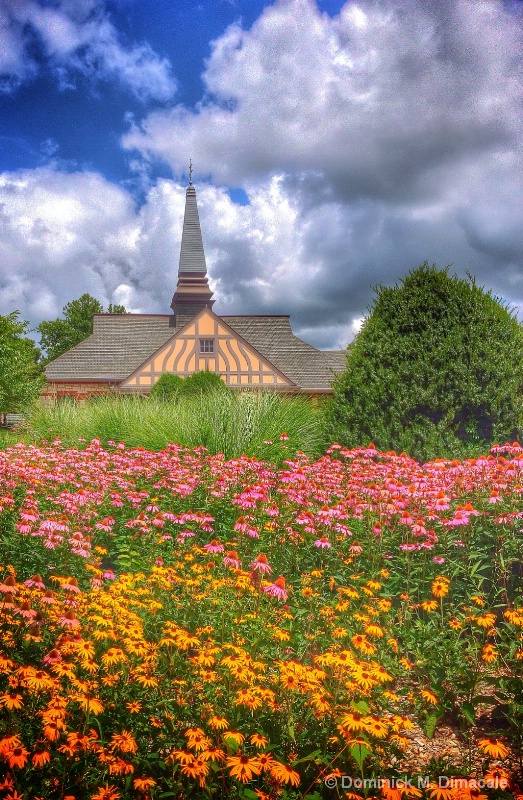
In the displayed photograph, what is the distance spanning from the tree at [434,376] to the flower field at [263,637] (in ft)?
4.29

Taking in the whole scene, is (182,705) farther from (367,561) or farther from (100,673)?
(367,561)

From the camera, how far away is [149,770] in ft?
7.39

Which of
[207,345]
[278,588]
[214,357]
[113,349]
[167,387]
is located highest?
[113,349]

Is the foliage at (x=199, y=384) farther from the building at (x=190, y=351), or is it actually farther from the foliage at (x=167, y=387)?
the building at (x=190, y=351)

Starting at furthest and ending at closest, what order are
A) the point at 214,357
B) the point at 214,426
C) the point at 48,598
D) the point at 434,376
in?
the point at 214,357 < the point at 214,426 < the point at 434,376 < the point at 48,598

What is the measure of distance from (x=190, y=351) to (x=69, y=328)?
21.2 meters

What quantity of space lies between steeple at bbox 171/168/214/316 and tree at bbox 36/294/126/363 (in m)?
8.43

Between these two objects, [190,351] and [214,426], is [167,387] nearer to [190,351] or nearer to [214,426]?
[190,351]

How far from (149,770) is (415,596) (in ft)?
7.33

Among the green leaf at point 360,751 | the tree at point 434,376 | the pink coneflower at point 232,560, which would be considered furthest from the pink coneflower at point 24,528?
the tree at point 434,376

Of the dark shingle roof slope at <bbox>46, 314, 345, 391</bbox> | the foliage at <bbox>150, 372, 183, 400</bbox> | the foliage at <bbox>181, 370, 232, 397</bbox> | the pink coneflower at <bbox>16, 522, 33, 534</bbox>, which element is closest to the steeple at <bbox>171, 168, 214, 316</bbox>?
the dark shingle roof slope at <bbox>46, 314, 345, 391</bbox>

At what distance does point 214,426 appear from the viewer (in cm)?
836

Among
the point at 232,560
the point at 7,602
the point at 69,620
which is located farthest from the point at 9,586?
the point at 232,560

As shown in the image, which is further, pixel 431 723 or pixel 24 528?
pixel 24 528
